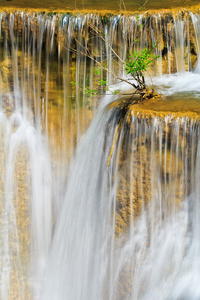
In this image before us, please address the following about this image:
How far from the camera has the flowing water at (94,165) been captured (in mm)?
4023

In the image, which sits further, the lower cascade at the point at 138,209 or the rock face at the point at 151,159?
the lower cascade at the point at 138,209

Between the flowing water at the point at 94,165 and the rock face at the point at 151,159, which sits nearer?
the rock face at the point at 151,159

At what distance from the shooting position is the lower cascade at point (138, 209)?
3.91 m

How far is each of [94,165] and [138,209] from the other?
1.02 metres

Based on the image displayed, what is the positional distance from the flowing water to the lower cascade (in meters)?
0.01

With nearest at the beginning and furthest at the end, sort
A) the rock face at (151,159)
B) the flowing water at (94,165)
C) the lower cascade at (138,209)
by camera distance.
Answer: the rock face at (151,159), the lower cascade at (138,209), the flowing water at (94,165)

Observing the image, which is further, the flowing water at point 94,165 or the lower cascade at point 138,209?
the flowing water at point 94,165

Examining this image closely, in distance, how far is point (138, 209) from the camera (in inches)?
169

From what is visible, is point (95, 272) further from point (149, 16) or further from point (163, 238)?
point (149, 16)

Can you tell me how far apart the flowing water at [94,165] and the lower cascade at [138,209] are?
0.01 m

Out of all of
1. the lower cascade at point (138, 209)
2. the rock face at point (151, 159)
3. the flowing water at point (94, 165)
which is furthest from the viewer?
the flowing water at point (94, 165)

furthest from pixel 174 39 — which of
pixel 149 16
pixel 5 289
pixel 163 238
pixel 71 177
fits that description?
pixel 5 289

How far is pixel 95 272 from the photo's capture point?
499 cm

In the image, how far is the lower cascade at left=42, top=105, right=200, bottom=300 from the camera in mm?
3914
